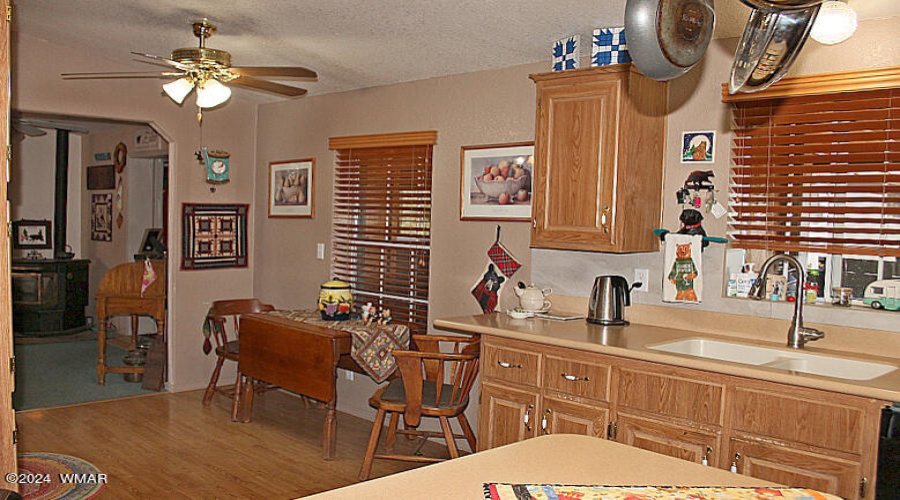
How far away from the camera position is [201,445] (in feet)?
14.6

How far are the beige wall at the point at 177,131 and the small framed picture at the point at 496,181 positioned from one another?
2360 mm

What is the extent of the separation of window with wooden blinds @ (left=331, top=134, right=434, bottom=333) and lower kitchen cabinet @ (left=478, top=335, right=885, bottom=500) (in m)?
1.46

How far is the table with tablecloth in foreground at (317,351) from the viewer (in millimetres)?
4199

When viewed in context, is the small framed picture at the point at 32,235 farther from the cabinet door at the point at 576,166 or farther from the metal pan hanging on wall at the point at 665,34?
the metal pan hanging on wall at the point at 665,34

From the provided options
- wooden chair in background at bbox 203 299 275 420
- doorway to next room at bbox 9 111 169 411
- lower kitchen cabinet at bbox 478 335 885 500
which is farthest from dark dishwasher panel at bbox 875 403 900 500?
doorway to next room at bbox 9 111 169 411

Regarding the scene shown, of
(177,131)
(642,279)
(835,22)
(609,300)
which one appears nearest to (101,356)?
(177,131)

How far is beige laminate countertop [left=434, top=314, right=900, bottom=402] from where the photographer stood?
236 cm

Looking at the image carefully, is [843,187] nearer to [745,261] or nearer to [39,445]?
[745,261]

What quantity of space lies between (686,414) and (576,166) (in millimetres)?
1259

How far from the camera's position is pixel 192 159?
5742mm

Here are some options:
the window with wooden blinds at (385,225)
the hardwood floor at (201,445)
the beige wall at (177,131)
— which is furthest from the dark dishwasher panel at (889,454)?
the beige wall at (177,131)

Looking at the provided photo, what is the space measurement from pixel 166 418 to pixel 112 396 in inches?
32.7

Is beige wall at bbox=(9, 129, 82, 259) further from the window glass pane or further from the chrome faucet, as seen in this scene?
the window glass pane

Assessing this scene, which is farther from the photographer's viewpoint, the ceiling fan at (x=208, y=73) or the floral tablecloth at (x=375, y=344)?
the floral tablecloth at (x=375, y=344)
